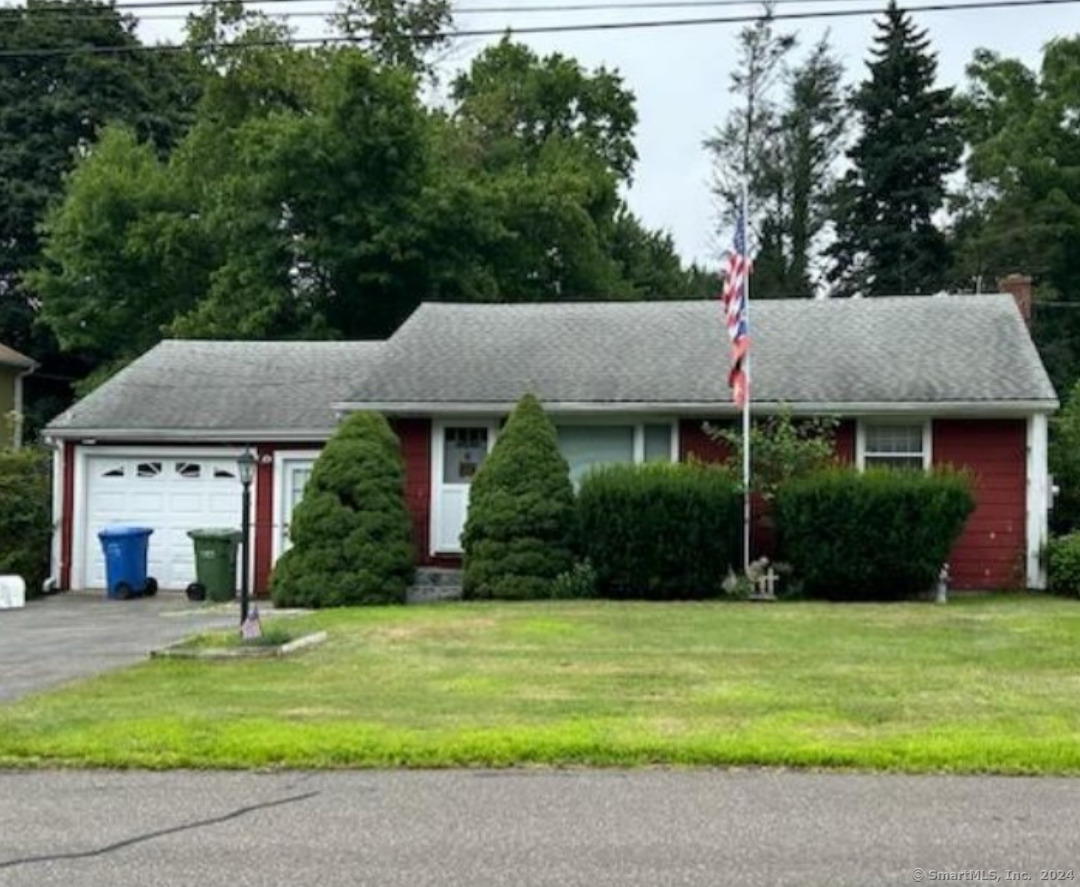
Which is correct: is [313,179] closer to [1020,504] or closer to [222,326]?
[222,326]

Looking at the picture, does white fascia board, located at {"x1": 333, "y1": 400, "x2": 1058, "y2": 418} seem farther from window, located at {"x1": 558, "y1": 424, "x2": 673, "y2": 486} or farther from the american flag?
the american flag

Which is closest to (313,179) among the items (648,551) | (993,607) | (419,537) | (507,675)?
(419,537)

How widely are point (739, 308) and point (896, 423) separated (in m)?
3.19

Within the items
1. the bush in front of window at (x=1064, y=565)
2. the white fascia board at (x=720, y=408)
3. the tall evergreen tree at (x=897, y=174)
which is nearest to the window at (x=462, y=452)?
the white fascia board at (x=720, y=408)

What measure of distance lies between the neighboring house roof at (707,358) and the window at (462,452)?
774mm

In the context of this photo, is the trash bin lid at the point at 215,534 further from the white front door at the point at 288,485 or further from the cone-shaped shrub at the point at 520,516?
the cone-shaped shrub at the point at 520,516

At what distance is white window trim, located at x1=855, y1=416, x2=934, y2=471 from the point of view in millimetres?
19000

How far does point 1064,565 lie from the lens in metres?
18.0

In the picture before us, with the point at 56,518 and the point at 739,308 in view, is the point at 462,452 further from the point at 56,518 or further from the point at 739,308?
the point at 56,518

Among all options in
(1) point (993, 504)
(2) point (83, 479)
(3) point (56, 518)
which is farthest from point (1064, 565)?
(3) point (56, 518)

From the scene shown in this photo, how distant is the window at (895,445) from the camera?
19.1m

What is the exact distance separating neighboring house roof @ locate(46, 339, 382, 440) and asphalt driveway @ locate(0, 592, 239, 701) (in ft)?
8.91

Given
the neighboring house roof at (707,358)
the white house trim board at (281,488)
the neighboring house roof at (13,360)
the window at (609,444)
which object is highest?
the neighboring house roof at (13,360)

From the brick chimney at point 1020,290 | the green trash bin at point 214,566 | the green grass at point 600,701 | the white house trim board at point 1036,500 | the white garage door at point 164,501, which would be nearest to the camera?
the green grass at point 600,701
